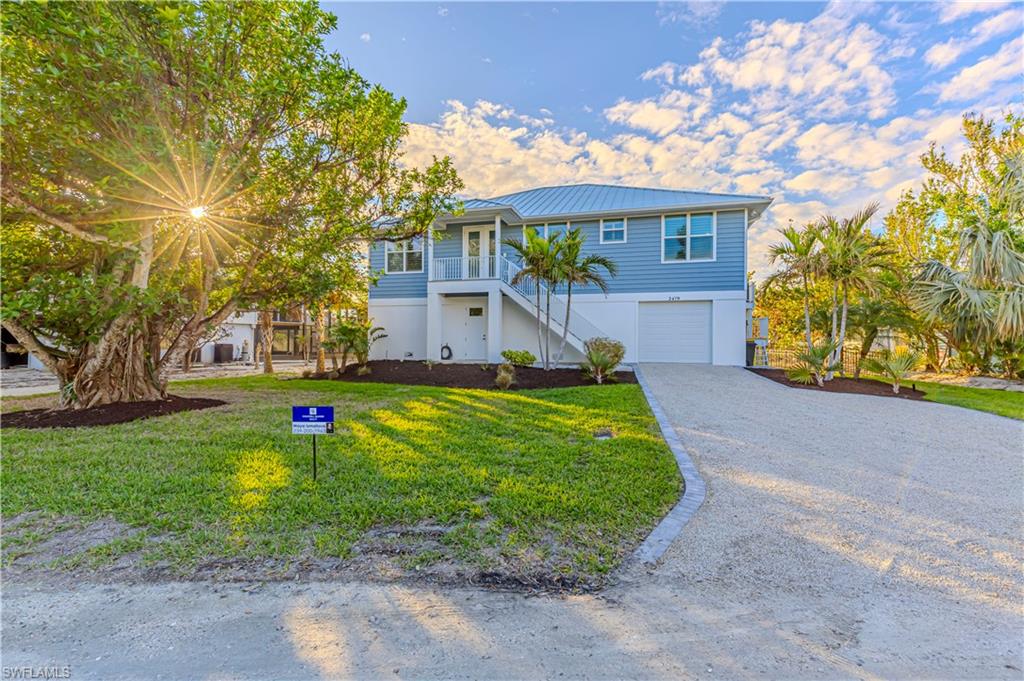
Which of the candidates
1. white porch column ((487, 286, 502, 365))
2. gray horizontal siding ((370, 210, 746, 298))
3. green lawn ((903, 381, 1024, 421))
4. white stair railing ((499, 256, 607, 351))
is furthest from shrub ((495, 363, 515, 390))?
green lawn ((903, 381, 1024, 421))

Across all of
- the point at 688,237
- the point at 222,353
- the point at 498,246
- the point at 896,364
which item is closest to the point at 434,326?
the point at 498,246

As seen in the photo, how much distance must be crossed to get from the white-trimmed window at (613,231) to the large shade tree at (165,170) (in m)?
7.80

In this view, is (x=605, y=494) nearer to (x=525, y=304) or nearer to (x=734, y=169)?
(x=525, y=304)

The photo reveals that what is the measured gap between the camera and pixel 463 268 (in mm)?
14469

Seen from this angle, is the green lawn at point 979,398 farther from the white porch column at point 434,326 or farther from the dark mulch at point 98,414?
the dark mulch at point 98,414

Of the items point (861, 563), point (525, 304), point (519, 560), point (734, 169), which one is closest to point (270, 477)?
point (519, 560)

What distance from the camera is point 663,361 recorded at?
14773 millimetres

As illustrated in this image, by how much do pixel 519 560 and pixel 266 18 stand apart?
7.75m

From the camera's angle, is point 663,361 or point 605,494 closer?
point 605,494

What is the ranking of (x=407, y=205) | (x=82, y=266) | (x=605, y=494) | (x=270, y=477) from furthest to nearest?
(x=407, y=205) → (x=82, y=266) → (x=270, y=477) → (x=605, y=494)

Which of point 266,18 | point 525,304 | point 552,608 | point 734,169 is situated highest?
point 734,169

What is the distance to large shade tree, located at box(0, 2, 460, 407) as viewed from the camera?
211 inches

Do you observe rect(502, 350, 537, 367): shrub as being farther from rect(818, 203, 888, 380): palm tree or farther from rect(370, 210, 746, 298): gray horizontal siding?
rect(818, 203, 888, 380): palm tree

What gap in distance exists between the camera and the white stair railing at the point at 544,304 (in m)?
14.2
